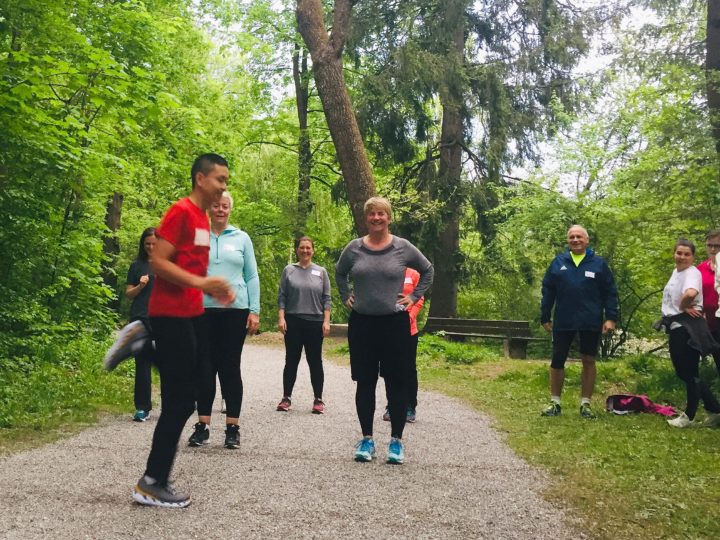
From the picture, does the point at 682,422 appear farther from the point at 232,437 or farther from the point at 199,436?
the point at 199,436

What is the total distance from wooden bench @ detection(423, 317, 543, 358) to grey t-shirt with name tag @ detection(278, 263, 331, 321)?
8767 mm

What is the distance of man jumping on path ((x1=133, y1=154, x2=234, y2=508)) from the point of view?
381cm

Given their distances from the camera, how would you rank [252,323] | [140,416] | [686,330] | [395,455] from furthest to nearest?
[686,330]
[140,416]
[252,323]
[395,455]

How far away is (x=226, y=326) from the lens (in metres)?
5.63

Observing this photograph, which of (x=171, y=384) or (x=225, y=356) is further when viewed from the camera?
(x=225, y=356)

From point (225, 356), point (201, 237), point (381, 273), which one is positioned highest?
point (201, 237)

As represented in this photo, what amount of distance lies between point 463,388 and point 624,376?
2.41m

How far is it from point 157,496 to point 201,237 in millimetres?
1470

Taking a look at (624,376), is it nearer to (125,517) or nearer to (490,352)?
(490,352)

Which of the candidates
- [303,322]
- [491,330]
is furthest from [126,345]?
[491,330]

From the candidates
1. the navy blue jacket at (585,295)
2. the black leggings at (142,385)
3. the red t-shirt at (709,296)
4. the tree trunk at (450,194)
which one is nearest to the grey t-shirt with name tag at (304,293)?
the black leggings at (142,385)

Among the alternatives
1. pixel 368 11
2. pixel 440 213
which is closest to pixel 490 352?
pixel 440 213

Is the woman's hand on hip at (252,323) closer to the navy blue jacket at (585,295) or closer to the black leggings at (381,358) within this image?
the black leggings at (381,358)

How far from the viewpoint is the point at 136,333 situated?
4090mm
